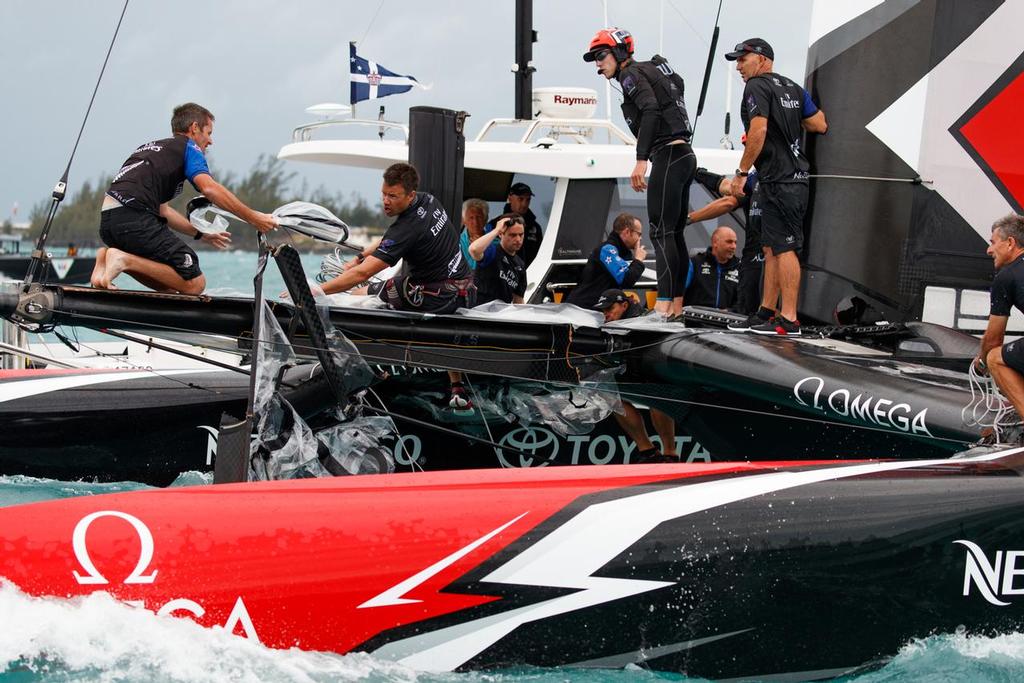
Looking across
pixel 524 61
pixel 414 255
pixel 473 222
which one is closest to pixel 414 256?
pixel 414 255

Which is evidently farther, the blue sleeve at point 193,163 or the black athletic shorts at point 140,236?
the blue sleeve at point 193,163

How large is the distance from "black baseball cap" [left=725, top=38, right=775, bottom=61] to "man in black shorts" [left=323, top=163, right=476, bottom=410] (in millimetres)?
1588

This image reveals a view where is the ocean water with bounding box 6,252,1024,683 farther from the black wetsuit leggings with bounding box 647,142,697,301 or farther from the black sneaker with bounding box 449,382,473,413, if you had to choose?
the black wetsuit leggings with bounding box 647,142,697,301

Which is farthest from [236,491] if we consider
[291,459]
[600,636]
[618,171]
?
[618,171]

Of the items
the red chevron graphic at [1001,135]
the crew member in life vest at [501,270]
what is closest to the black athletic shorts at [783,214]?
the red chevron graphic at [1001,135]

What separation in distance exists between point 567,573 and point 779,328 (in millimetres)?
2222

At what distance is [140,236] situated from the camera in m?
5.08

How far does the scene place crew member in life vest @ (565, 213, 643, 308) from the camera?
6.22 m

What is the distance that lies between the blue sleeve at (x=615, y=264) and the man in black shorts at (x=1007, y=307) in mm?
2151

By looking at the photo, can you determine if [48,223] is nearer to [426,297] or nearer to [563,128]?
[426,297]

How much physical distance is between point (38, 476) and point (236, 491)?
9.85 ft

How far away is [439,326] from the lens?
17.3 ft

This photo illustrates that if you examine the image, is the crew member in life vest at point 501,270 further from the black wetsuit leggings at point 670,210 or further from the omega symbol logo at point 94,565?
the omega symbol logo at point 94,565

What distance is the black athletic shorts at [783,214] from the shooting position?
5.49m
